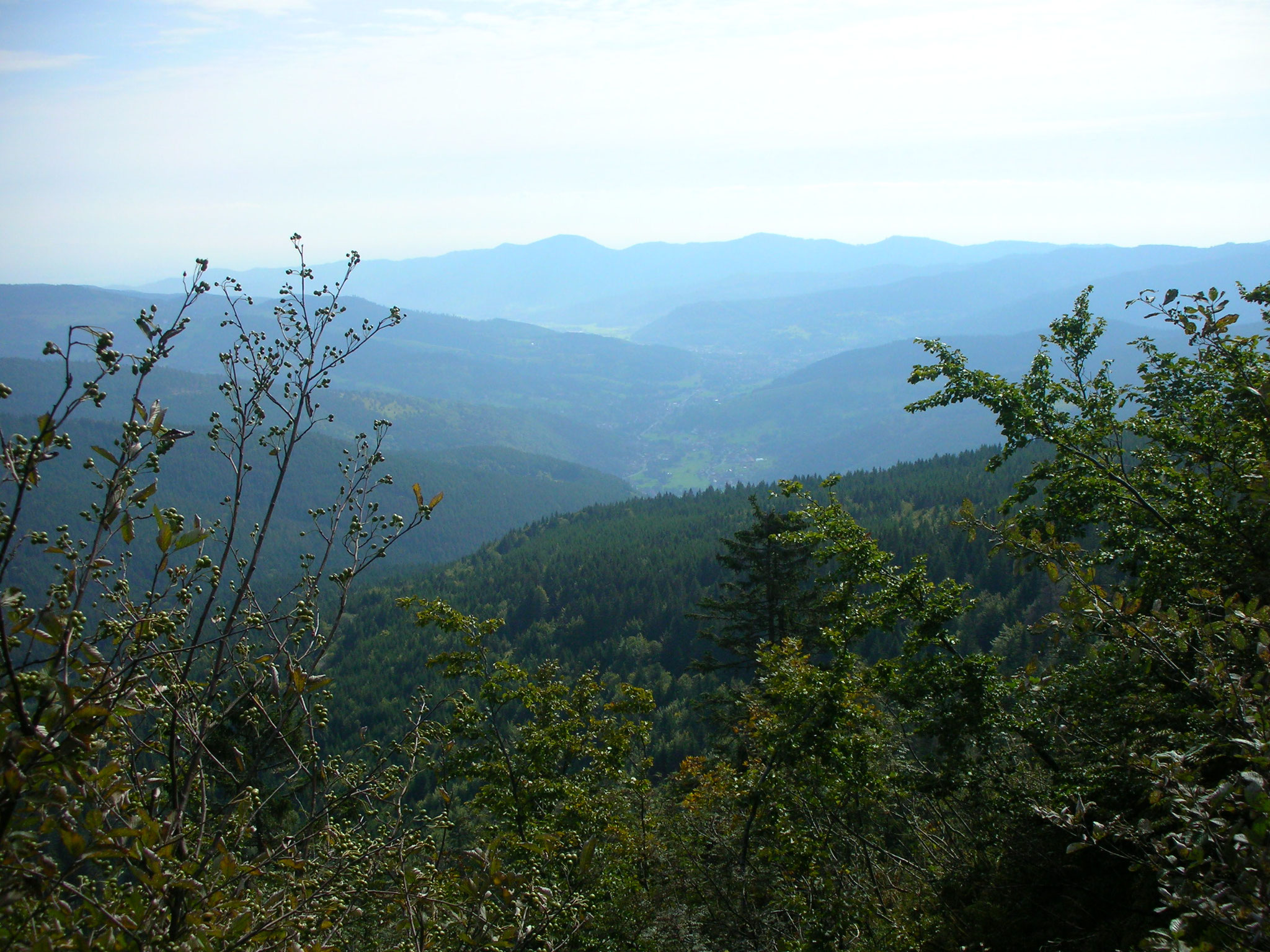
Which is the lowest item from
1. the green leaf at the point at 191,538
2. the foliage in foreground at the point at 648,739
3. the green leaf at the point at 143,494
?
the foliage in foreground at the point at 648,739

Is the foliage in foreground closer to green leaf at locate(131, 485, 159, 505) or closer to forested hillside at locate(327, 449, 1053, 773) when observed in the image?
green leaf at locate(131, 485, 159, 505)

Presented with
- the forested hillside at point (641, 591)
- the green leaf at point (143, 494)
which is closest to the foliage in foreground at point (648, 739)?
the green leaf at point (143, 494)

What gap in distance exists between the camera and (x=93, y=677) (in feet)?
8.55

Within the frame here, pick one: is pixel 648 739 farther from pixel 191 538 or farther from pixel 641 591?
pixel 641 591

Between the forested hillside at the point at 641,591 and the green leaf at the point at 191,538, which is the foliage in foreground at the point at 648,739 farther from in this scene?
the forested hillside at the point at 641,591

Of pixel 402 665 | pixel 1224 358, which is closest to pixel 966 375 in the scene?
pixel 1224 358

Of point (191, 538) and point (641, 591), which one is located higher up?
point (191, 538)

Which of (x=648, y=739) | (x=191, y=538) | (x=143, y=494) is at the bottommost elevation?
(x=648, y=739)

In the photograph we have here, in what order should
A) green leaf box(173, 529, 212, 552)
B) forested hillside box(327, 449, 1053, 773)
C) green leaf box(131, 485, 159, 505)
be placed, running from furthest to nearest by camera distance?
1. forested hillside box(327, 449, 1053, 773)
2. green leaf box(131, 485, 159, 505)
3. green leaf box(173, 529, 212, 552)

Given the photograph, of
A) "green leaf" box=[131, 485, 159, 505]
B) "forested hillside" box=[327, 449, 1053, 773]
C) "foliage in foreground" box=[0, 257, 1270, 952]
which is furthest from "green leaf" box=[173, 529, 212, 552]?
"forested hillside" box=[327, 449, 1053, 773]

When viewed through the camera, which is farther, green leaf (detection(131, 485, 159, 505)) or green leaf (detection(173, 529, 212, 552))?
green leaf (detection(131, 485, 159, 505))

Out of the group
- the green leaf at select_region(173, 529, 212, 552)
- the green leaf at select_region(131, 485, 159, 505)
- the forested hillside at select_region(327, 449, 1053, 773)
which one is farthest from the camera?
the forested hillside at select_region(327, 449, 1053, 773)

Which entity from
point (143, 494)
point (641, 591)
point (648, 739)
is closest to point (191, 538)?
point (143, 494)

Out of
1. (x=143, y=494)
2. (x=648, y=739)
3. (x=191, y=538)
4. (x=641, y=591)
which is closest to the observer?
(x=191, y=538)
